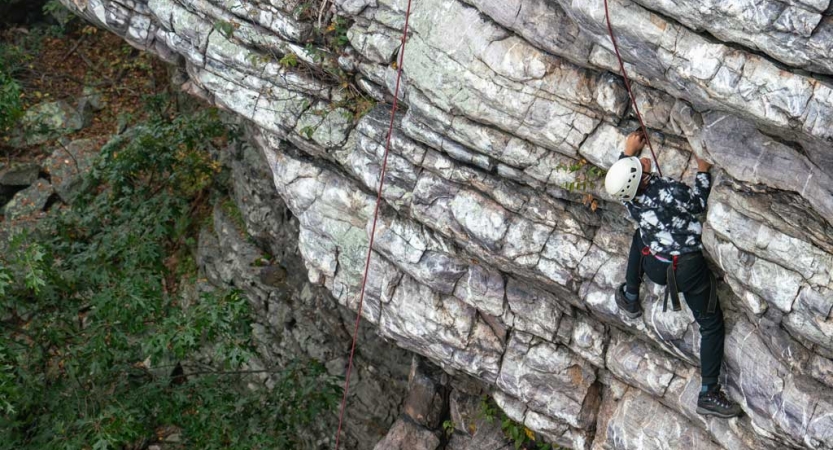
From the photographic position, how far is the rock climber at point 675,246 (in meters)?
6.17

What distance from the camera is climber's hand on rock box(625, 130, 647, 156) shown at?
635 centimetres

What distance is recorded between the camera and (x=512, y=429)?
8.98 meters

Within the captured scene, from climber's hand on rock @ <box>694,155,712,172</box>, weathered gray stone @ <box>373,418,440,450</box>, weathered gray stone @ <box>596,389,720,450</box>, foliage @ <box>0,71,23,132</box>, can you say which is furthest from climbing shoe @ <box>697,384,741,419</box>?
foliage @ <box>0,71,23,132</box>

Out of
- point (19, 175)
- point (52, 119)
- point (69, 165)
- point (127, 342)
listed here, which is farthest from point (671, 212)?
point (52, 119)

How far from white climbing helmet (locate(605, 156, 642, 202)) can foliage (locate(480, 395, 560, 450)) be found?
3864 millimetres

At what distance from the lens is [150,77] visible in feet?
48.5

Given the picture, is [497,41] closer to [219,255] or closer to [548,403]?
[548,403]

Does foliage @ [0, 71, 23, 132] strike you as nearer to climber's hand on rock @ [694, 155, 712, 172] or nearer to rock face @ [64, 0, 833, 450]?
rock face @ [64, 0, 833, 450]

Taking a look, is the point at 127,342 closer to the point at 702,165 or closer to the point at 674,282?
the point at 674,282

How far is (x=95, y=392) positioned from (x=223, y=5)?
471 centimetres

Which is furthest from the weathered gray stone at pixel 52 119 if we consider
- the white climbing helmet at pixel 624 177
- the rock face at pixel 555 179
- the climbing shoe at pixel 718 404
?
the climbing shoe at pixel 718 404

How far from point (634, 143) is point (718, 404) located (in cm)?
236

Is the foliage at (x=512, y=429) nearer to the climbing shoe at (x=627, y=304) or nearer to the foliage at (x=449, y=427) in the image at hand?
the foliage at (x=449, y=427)

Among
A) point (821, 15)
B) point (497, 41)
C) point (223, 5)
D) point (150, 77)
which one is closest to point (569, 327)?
point (497, 41)
